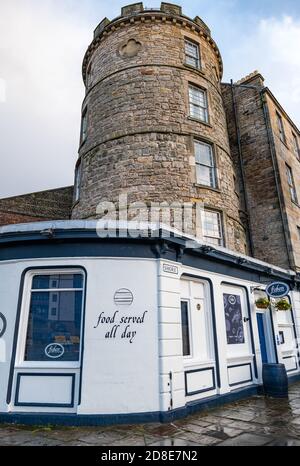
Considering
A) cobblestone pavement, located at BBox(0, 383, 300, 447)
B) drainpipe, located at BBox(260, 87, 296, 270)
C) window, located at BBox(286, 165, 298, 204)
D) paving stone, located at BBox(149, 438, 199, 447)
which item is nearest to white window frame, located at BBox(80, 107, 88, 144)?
drainpipe, located at BBox(260, 87, 296, 270)

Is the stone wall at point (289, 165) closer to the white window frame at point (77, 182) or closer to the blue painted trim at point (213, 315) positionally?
the blue painted trim at point (213, 315)

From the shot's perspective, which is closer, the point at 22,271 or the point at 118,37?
the point at 22,271

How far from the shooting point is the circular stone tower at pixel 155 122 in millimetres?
13148

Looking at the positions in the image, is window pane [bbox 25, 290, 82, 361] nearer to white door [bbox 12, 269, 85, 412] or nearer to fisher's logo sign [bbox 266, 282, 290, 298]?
white door [bbox 12, 269, 85, 412]

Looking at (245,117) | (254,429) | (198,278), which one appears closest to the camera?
(254,429)

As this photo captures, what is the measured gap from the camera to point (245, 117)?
18.8 metres

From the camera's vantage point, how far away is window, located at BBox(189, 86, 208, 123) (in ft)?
48.9

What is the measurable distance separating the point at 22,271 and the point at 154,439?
4330 mm

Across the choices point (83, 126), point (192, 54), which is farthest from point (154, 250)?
point (192, 54)

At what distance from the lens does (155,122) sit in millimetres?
13719

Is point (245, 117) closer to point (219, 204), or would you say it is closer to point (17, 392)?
point (219, 204)

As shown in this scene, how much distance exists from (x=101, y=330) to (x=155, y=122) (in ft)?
33.1

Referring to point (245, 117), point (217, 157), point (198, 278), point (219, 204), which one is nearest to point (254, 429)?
point (198, 278)

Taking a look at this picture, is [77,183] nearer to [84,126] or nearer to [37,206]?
[84,126]
